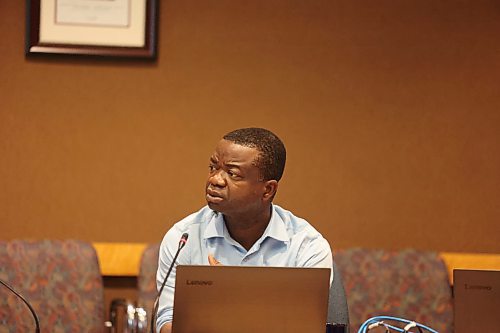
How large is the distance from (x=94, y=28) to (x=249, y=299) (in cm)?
210

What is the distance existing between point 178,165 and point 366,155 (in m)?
0.87

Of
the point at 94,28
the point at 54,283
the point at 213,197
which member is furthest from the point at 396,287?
the point at 94,28

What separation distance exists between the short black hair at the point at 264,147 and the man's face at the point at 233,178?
2 centimetres

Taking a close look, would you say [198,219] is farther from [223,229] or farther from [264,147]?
[264,147]

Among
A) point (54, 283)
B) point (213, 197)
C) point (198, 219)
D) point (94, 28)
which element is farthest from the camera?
point (94, 28)

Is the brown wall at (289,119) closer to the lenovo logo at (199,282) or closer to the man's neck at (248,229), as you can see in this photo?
the man's neck at (248,229)

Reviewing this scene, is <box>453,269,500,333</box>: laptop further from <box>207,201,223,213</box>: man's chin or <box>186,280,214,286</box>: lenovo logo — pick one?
<box>207,201,223,213</box>: man's chin

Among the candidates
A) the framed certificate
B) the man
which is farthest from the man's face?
the framed certificate

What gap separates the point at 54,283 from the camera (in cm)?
358

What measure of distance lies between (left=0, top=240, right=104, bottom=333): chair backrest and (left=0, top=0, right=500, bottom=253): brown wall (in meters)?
0.29

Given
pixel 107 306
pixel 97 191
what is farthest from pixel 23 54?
pixel 107 306

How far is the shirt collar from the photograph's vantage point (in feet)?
9.37

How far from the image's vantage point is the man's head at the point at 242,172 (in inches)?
108

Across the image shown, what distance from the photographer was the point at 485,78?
4.05 metres
